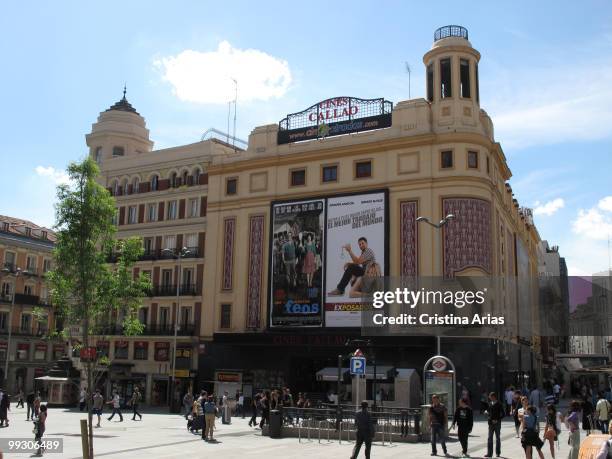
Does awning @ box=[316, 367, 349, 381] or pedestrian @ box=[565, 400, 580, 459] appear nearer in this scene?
pedestrian @ box=[565, 400, 580, 459]

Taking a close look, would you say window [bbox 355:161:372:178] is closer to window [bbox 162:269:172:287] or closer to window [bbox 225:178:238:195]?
window [bbox 225:178:238:195]

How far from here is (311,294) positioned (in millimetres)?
45312

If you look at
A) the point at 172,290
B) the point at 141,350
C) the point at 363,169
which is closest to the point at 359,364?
the point at 363,169

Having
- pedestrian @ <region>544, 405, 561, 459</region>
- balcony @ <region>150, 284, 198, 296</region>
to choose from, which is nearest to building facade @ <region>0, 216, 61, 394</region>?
balcony @ <region>150, 284, 198, 296</region>

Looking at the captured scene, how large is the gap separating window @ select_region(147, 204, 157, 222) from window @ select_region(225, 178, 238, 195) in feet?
26.5

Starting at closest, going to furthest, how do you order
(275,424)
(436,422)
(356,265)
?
1. (436,422)
2. (275,424)
3. (356,265)

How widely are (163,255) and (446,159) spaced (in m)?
24.4

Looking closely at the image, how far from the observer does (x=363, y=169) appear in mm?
45938

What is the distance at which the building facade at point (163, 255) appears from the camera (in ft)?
169

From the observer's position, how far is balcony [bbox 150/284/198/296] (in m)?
51.8

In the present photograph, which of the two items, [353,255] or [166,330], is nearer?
[353,255]

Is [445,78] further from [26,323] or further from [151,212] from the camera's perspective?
[26,323]

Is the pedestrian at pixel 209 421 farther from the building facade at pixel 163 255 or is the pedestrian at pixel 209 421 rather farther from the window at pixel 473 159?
the window at pixel 473 159

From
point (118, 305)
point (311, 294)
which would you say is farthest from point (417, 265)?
point (118, 305)
